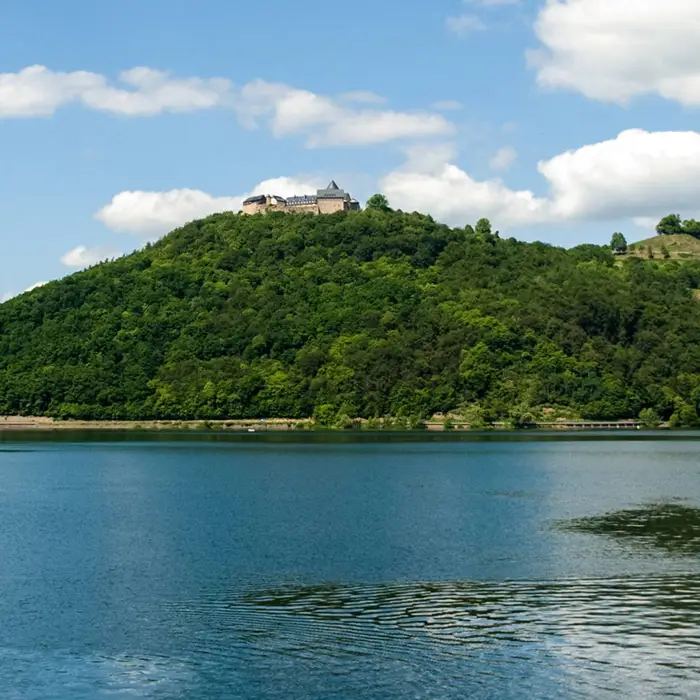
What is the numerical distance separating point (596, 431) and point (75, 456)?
89.0 meters

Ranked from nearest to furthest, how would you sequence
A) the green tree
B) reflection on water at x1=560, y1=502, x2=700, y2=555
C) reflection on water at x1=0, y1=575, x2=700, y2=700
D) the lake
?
reflection on water at x1=0, y1=575, x2=700, y2=700, the lake, reflection on water at x1=560, y1=502, x2=700, y2=555, the green tree

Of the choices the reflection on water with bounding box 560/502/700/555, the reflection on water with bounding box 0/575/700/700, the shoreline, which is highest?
the shoreline

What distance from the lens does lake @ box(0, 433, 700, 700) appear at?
2519cm

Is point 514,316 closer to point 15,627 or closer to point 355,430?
point 355,430

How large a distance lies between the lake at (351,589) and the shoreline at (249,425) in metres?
101

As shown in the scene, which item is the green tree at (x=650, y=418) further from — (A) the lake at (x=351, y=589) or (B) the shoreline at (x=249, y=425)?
(A) the lake at (x=351, y=589)

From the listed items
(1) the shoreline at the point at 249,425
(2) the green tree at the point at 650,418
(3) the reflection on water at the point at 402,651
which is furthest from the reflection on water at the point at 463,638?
(2) the green tree at the point at 650,418

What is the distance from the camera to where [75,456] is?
11044 centimetres

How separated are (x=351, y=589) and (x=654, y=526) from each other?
21372 millimetres

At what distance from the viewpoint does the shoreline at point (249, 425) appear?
176 meters

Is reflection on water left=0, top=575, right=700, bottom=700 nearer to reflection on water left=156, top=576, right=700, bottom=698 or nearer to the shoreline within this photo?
reflection on water left=156, top=576, right=700, bottom=698

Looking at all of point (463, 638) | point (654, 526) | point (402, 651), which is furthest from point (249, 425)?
point (402, 651)

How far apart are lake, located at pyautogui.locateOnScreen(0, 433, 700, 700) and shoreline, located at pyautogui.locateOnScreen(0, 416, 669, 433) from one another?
331 ft

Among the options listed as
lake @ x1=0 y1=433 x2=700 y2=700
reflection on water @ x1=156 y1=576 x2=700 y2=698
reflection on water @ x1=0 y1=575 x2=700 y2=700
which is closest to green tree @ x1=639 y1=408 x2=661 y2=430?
lake @ x1=0 y1=433 x2=700 y2=700
